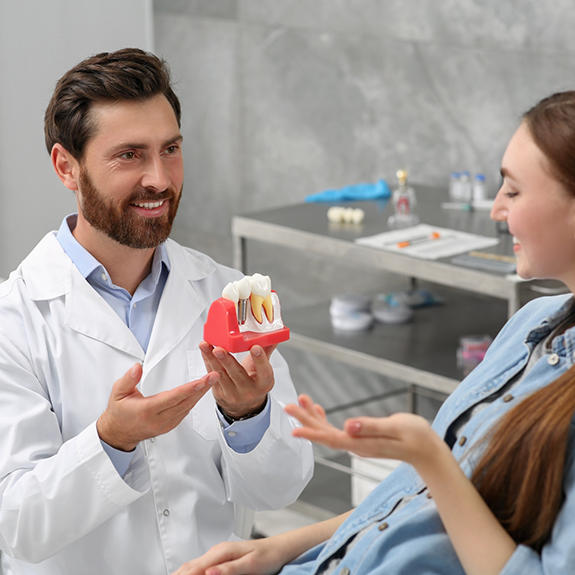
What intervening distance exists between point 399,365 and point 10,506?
1.45m

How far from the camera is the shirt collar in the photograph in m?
1.64

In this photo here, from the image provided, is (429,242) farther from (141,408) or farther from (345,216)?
(141,408)

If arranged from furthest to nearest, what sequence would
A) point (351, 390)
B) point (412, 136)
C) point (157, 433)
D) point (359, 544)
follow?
point (351, 390) → point (412, 136) → point (157, 433) → point (359, 544)

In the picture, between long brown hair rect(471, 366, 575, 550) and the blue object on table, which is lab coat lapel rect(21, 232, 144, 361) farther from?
the blue object on table

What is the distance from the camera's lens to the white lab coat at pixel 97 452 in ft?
4.73

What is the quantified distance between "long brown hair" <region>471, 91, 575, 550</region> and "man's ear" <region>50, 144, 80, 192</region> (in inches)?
34.3

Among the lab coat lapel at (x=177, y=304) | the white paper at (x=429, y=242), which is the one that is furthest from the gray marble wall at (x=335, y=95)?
the lab coat lapel at (x=177, y=304)

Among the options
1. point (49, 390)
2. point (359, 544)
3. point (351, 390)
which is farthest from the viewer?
point (351, 390)

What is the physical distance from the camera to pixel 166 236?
1660mm

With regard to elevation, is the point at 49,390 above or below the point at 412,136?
below

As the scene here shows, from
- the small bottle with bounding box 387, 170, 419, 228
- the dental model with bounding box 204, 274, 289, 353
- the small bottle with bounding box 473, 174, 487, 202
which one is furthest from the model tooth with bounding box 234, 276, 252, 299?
the small bottle with bounding box 473, 174, 487, 202

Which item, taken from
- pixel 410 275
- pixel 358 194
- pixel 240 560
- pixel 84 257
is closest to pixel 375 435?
pixel 240 560

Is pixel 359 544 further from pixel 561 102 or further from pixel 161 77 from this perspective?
pixel 161 77

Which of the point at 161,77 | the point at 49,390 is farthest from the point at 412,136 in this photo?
the point at 49,390
